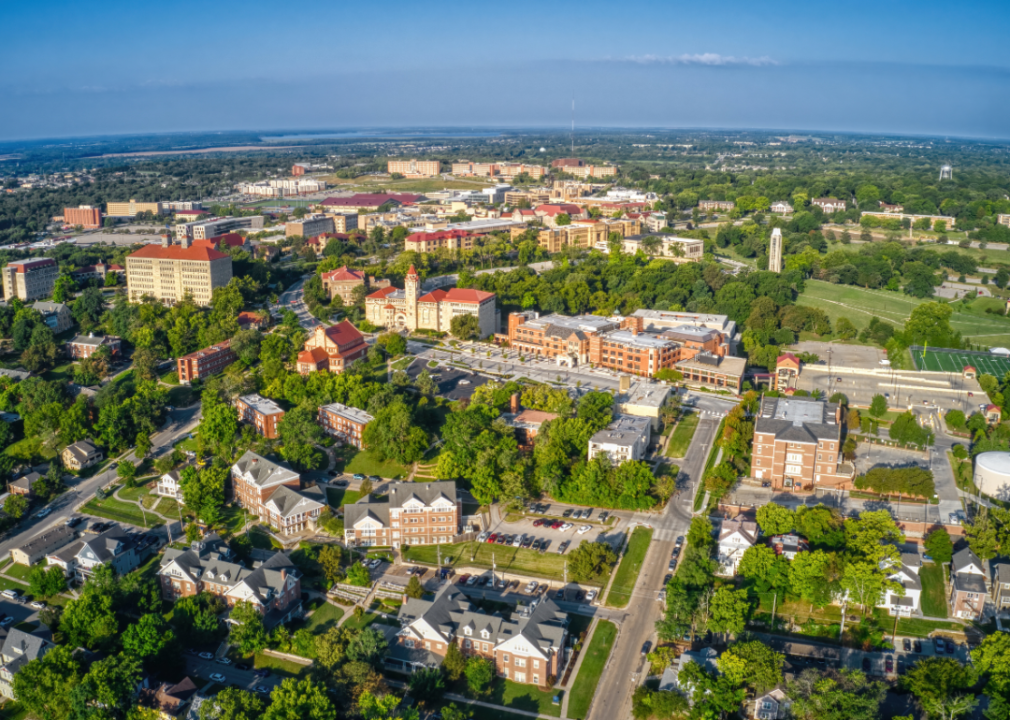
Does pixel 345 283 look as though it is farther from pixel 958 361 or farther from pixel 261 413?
pixel 958 361

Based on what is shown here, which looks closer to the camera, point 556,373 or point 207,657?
point 207,657

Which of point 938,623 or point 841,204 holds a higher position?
point 841,204

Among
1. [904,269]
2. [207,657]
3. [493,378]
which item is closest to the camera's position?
[207,657]

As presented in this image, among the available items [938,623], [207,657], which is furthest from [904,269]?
[207,657]

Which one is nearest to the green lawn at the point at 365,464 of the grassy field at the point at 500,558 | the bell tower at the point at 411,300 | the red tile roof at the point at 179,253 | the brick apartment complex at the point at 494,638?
the grassy field at the point at 500,558

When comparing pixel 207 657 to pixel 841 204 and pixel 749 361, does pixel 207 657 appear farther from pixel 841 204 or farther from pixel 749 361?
pixel 841 204

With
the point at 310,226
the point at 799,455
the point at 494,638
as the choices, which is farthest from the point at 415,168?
the point at 494,638

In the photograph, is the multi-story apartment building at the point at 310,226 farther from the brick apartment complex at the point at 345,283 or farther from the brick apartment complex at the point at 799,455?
the brick apartment complex at the point at 799,455

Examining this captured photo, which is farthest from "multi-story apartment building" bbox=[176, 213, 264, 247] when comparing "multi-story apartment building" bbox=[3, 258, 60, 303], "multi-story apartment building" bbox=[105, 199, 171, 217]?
"multi-story apartment building" bbox=[3, 258, 60, 303]

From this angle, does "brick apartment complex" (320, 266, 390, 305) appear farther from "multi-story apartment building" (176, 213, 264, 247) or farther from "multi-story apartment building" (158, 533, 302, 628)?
"multi-story apartment building" (158, 533, 302, 628)
